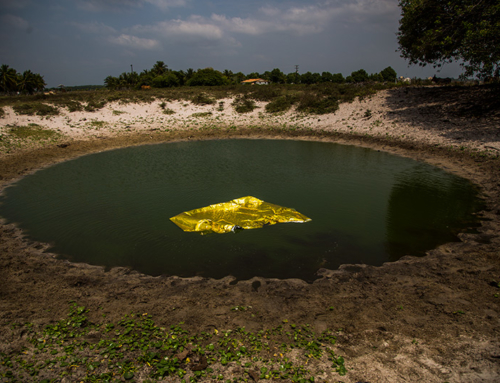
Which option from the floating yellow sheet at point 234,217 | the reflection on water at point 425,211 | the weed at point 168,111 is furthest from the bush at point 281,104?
the floating yellow sheet at point 234,217

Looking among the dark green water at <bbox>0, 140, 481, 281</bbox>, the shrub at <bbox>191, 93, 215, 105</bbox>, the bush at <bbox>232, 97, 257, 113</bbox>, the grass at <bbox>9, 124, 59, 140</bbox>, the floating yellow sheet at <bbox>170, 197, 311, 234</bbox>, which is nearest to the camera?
the dark green water at <bbox>0, 140, 481, 281</bbox>

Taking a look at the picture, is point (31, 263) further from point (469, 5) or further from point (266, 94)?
point (266, 94)

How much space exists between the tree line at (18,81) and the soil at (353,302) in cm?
7060

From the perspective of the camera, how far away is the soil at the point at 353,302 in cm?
574

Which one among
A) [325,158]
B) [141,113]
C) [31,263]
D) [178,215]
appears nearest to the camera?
[31,263]

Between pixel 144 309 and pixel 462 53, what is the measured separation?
82.6 ft

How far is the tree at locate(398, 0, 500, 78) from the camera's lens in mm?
20500

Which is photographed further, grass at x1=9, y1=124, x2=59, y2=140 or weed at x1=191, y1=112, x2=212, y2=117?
weed at x1=191, y1=112, x2=212, y2=117

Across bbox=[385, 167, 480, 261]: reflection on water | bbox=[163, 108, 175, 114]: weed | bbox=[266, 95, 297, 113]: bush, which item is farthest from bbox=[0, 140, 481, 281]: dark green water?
bbox=[266, 95, 297, 113]: bush

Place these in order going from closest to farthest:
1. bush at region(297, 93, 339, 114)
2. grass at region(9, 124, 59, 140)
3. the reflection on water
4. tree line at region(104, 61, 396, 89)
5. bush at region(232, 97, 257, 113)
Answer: the reflection on water → grass at region(9, 124, 59, 140) → bush at region(297, 93, 339, 114) → bush at region(232, 97, 257, 113) → tree line at region(104, 61, 396, 89)

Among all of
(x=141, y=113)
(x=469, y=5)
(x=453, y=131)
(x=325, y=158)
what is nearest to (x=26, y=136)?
(x=141, y=113)

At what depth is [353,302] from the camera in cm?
740

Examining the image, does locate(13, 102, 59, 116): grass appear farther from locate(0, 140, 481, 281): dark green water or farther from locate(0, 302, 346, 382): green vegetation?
locate(0, 302, 346, 382): green vegetation

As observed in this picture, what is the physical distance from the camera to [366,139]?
25.5m
